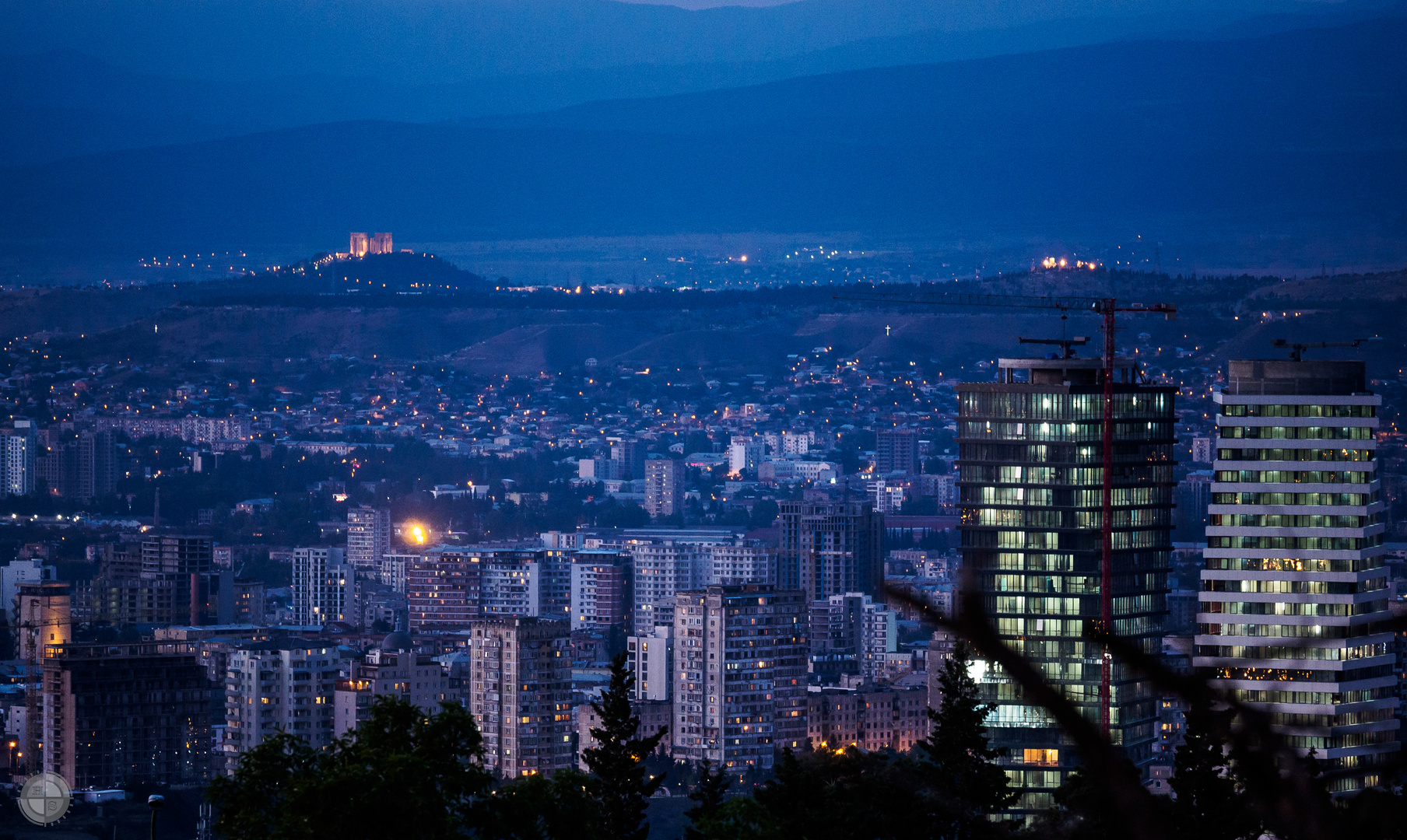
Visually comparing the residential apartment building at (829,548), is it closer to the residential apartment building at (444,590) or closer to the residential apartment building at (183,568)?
the residential apartment building at (444,590)

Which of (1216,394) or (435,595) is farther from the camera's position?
(435,595)

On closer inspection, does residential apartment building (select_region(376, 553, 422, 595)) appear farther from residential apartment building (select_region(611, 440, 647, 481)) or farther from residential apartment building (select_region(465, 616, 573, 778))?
residential apartment building (select_region(465, 616, 573, 778))

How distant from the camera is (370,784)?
29.9 ft

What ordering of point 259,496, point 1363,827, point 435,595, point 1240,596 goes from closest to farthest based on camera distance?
point 1363,827
point 1240,596
point 435,595
point 259,496

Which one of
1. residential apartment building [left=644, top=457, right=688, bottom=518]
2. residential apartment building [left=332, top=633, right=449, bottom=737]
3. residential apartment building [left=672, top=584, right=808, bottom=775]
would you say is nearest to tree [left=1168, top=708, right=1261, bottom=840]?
residential apartment building [left=332, top=633, right=449, bottom=737]

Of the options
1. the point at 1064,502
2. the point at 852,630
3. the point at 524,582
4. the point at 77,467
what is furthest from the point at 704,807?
the point at 77,467

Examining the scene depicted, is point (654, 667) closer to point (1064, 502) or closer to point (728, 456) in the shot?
point (1064, 502)

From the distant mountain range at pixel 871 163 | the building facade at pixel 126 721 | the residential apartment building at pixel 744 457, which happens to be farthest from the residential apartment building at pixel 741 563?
the distant mountain range at pixel 871 163

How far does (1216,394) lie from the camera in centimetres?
2483

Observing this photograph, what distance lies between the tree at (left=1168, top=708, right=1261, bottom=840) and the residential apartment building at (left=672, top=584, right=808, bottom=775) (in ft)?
62.8

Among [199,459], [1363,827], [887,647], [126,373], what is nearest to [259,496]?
[199,459]

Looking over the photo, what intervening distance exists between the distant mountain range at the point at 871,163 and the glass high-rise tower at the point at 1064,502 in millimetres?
56614

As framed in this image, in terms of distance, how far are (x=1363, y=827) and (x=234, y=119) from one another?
117 m

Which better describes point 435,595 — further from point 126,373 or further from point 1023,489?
point 126,373
